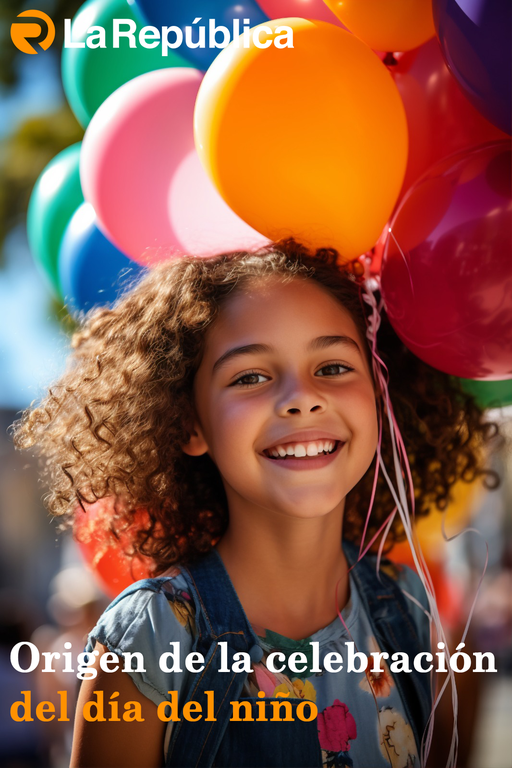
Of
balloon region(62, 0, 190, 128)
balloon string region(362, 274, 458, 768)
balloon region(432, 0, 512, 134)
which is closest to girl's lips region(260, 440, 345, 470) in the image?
balloon string region(362, 274, 458, 768)

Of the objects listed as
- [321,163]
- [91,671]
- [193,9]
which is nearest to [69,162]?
[193,9]

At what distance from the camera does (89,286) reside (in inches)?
65.0

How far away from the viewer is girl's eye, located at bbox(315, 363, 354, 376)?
4.72 ft

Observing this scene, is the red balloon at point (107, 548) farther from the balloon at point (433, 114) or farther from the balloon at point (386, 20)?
the balloon at point (386, 20)

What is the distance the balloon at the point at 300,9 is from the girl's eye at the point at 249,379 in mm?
724

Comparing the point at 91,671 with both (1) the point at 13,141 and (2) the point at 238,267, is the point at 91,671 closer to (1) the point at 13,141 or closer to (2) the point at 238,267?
(2) the point at 238,267

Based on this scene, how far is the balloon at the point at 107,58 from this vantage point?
160 centimetres

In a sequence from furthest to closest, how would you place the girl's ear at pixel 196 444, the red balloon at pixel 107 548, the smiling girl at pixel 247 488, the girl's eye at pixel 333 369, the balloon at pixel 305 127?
1. the red balloon at pixel 107 548
2. the girl's ear at pixel 196 444
3. the girl's eye at pixel 333 369
4. the smiling girl at pixel 247 488
5. the balloon at pixel 305 127

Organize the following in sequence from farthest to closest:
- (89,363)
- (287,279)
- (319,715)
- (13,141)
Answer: (13,141), (89,363), (287,279), (319,715)

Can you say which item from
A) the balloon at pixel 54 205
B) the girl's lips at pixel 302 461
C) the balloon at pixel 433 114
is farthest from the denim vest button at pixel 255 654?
the balloon at pixel 54 205

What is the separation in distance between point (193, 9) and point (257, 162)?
47cm

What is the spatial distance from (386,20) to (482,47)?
259 millimetres

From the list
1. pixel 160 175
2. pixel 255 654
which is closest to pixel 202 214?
pixel 160 175

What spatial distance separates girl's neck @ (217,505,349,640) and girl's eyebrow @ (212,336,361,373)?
1.09 feet
